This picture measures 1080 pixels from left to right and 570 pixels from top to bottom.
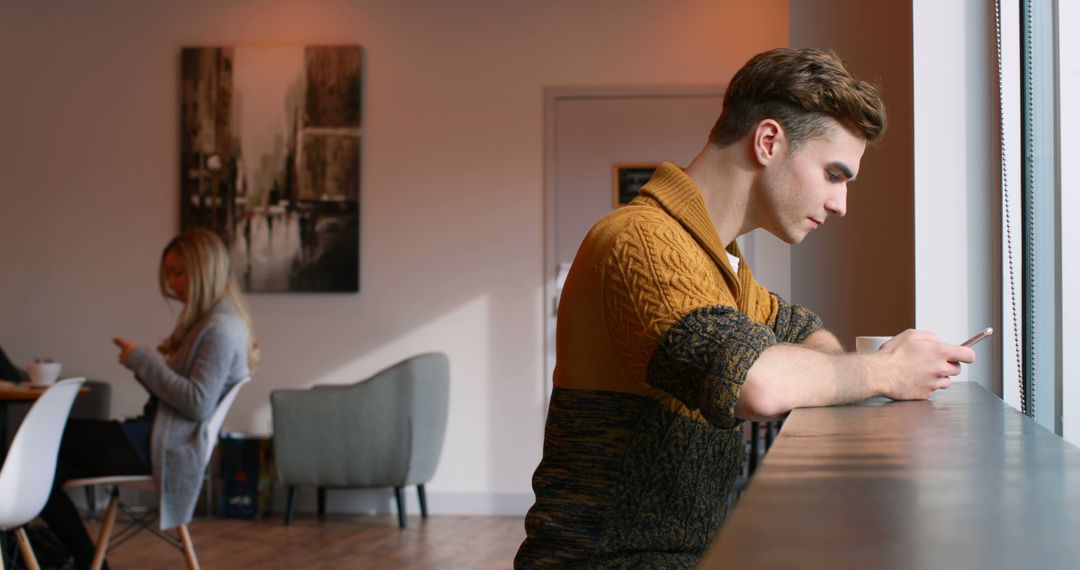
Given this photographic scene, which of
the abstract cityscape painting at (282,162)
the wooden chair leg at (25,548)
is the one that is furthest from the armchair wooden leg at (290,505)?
the wooden chair leg at (25,548)

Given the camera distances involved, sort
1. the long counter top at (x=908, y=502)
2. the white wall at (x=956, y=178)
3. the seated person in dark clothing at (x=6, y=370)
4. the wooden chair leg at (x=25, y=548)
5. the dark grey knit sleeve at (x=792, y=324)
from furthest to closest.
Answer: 1. the seated person in dark clothing at (x=6, y=370)
2. the wooden chair leg at (x=25, y=548)
3. the white wall at (x=956, y=178)
4. the dark grey knit sleeve at (x=792, y=324)
5. the long counter top at (x=908, y=502)

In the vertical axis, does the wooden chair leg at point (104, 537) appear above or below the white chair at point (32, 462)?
below

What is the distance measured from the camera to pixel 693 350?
1272 mm

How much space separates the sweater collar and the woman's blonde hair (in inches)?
119

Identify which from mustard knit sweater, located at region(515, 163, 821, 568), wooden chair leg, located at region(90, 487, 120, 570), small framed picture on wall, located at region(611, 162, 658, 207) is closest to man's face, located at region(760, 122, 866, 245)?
mustard knit sweater, located at region(515, 163, 821, 568)

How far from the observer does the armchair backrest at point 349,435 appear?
240 inches

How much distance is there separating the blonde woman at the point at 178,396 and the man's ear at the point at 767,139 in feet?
9.69

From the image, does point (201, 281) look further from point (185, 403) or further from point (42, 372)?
point (42, 372)

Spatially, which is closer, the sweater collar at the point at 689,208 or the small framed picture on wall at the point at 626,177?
the sweater collar at the point at 689,208

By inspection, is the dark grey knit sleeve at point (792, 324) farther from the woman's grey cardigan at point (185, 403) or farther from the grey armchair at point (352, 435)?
the grey armchair at point (352, 435)

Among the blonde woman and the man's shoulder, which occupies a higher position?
the man's shoulder

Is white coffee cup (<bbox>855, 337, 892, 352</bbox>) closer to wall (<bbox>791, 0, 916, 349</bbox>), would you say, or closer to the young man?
the young man

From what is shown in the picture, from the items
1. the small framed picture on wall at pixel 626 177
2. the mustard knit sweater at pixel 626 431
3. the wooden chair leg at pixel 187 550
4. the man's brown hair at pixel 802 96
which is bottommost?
the wooden chair leg at pixel 187 550

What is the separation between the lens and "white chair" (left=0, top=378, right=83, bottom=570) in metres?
3.45
